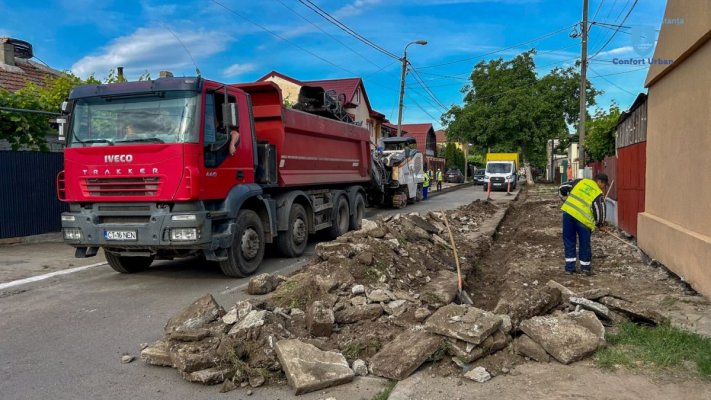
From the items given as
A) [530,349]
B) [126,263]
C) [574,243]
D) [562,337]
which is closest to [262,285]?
[126,263]

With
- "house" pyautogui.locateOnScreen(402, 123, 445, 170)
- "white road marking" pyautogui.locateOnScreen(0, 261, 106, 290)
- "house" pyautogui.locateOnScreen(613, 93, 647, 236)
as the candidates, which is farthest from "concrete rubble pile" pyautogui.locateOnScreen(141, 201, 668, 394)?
"house" pyautogui.locateOnScreen(402, 123, 445, 170)

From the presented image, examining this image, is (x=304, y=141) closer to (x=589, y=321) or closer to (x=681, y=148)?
(x=681, y=148)

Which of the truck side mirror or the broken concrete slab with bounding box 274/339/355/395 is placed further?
the truck side mirror

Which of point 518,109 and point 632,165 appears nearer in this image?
point 632,165

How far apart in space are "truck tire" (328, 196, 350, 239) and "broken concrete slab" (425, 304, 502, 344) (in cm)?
645

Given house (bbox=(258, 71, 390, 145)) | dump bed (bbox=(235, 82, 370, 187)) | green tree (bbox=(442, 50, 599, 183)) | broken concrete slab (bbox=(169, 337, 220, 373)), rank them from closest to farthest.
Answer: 1. broken concrete slab (bbox=(169, 337, 220, 373))
2. dump bed (bbox=(235, 82, 370, 187))
3. house (bbox=(258, 71, 390, 145))
4. green tree (bbox=(442, 50, 599, 183))

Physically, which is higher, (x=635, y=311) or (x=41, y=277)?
(x=635, y=311)

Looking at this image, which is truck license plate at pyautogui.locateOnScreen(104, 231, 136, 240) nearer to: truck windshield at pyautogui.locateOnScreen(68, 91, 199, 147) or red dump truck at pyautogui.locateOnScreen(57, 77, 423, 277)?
red dump truck at pyautogui.locateOnScreen(57, 77, 423, 277)

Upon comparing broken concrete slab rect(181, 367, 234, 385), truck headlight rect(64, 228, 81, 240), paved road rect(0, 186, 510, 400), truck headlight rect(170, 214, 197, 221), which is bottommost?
paved road rect(0, 186, 510, 400)

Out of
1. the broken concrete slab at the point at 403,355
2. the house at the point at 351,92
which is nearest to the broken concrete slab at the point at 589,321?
the broken concrete slab at the point at 403,355

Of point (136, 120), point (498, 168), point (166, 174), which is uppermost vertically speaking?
point (136, 120)

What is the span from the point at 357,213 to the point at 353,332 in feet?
24.8

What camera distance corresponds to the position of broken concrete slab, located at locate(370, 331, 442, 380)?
12.0 ft

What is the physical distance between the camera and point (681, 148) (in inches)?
254
